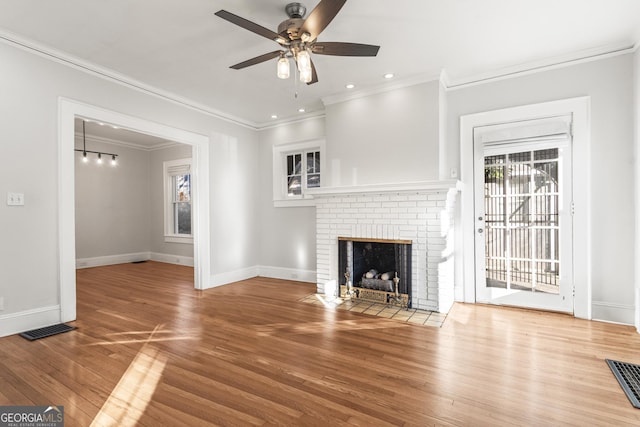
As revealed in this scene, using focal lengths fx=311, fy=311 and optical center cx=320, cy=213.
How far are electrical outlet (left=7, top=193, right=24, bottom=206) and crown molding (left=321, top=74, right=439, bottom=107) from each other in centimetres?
352

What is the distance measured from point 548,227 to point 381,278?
6.34 ft

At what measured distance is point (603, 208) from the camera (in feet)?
10.4

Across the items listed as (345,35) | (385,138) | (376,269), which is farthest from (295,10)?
(376,269)

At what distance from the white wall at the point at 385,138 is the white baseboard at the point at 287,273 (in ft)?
5.31

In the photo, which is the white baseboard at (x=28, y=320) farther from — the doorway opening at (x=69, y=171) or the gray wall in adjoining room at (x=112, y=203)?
the gray wall in adjoining room at (x=112, y=203)

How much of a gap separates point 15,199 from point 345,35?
341 centimetres

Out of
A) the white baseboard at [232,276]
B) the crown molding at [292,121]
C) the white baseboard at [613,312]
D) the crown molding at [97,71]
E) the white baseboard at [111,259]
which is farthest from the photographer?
the white baseboard at [111,259]

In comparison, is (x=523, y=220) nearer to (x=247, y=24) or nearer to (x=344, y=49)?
(x=344, y=49)

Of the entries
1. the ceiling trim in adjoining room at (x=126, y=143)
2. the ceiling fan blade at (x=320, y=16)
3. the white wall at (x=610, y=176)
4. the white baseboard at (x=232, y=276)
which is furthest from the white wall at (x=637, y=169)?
the ceiling trim in adjoining room at (x=126, y=143)

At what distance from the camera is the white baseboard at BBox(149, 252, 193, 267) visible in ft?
22.4

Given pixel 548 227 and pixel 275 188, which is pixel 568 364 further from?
pixel 275 188

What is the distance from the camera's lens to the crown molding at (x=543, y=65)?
310 cm

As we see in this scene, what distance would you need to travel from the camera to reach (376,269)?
4.05 meters

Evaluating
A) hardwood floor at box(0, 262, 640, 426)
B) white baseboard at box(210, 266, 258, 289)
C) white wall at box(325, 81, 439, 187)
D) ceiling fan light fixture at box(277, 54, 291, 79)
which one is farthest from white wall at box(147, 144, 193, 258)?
ceiling fan light fixture at box(277, 54, 291, 79)
